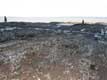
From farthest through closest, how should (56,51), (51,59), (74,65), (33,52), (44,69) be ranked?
(56,51), (33,52), (51,59), (74,65), (44,69)

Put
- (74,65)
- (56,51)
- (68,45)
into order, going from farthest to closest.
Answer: (68,45) < (56,51) < (74,65)

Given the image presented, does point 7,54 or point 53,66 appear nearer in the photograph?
point 53,66

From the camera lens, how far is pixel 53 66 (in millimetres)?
8828

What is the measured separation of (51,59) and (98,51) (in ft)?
11.8

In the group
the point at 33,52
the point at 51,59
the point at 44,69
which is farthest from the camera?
the point at 33,52

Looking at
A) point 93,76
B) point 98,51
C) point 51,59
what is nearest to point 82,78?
point 93,76

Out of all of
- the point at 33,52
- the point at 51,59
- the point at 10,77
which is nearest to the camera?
the point at 10,77

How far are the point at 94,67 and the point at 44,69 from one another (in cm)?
231

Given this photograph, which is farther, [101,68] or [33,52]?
[33,52]

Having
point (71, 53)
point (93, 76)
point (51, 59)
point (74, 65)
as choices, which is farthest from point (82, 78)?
point (71, 53)

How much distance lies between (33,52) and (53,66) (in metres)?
2.10

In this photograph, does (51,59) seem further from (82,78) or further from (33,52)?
(82,78)

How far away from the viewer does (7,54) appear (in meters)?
10.7

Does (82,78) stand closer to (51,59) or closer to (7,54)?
(51,59)
